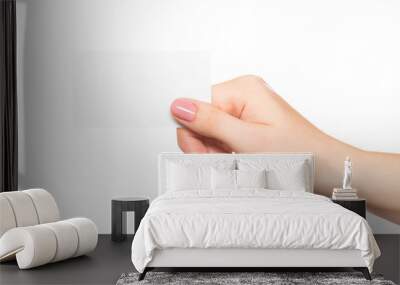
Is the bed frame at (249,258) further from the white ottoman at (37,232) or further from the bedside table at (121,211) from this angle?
the bedside table at (121,211)

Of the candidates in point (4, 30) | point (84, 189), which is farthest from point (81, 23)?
point (84, 189)

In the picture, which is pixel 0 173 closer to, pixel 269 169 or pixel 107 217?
pixel 107 217

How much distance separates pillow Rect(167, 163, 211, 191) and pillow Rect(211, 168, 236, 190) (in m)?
0.08

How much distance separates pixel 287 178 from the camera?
625 centimetres

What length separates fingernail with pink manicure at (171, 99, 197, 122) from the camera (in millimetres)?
6852

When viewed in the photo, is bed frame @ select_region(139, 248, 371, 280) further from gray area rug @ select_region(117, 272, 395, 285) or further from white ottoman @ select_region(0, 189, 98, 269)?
white ottoman @ select_region(0, 189, 98, 269)

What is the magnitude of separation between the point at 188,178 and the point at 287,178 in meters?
1.01

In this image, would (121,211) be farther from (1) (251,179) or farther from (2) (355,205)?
(2) (355,205)

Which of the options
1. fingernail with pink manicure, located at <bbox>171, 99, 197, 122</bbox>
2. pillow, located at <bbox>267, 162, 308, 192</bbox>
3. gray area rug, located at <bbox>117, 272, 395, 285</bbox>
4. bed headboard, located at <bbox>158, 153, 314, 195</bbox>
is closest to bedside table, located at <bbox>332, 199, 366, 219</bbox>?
pillow, located at <bbox>267, 162, 308, 192</bbox>

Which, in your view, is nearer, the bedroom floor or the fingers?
the bedroom floor

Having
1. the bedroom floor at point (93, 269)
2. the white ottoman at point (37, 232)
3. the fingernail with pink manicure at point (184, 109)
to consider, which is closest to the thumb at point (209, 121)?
the fingernail with pink manicure at point (184, 109)

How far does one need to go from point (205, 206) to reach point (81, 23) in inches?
121

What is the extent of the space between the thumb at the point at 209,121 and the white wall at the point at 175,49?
0.27 m

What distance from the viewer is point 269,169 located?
6355 millimetres
